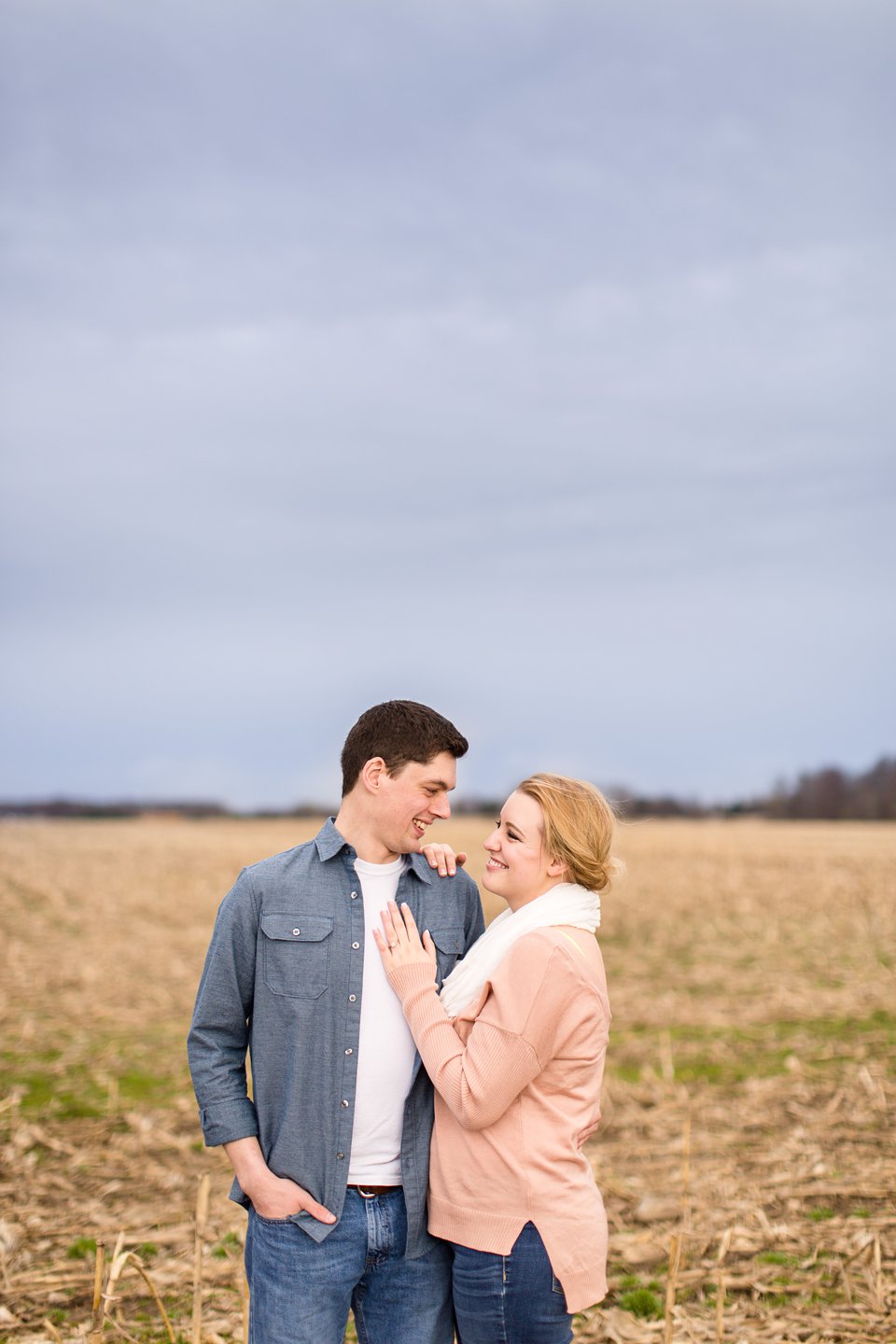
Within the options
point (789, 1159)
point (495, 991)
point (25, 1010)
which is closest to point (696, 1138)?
point (789, 1159)

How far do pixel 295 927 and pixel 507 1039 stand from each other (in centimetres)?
76

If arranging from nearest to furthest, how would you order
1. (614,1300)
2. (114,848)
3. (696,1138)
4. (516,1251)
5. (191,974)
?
1. (516,1251)
2. (614,1300)
3. (696,1138)
4. (191,974)
5. (114,848)

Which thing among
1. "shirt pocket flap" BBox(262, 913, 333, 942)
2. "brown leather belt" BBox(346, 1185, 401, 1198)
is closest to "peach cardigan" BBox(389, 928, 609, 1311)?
"brown leather belt" BBox(346, 1185, 401, 1198)

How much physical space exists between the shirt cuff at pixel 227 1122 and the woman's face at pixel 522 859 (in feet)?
3.39

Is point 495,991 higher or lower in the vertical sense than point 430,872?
lower

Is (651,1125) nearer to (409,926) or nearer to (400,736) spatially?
(409,926)

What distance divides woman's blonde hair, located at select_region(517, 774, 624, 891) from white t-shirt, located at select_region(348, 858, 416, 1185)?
2.16 ft

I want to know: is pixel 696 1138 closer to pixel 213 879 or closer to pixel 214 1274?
pixel 214 1274

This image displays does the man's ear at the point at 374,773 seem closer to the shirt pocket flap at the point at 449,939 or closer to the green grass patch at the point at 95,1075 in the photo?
the shirt pocket flap at the point at 449,939

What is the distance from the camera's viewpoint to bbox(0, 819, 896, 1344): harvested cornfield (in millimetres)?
5809

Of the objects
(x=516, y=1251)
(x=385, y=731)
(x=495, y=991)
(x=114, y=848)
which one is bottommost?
(x=114, y=848)

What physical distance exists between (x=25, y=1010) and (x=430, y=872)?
1264 cm

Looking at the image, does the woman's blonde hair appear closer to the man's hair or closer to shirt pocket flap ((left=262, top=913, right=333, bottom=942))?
the man's hair

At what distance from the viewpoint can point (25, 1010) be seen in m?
14.5
